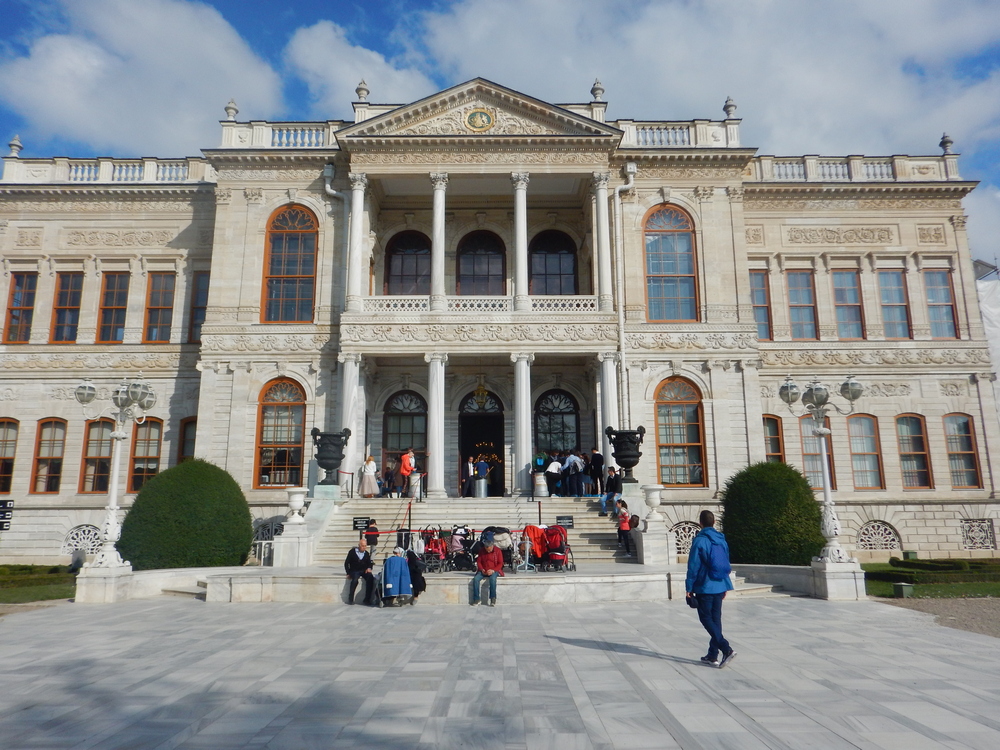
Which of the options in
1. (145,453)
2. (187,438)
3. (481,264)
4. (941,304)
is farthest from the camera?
(481,264)

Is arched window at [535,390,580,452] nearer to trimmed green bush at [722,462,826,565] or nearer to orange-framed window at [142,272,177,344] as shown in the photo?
trimmed green bush at [722,462,826,565]

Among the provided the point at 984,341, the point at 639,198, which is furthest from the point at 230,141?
the point at 984,341

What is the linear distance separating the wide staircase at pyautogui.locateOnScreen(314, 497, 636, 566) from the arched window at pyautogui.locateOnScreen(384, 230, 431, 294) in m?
9.31

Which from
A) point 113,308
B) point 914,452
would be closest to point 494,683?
point 914,452

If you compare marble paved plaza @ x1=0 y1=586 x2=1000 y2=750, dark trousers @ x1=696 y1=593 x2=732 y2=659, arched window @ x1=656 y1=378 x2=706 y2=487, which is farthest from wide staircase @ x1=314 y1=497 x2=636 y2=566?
dark trousers @ x1=696 y1=593 x2=732 y2=659

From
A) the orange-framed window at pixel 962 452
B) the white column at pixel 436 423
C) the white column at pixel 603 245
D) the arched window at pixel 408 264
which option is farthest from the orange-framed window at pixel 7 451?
the orange-framed window at pixel 962 452

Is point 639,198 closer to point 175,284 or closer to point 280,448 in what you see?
point 280,448

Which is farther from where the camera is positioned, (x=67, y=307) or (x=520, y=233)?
(x=67, y=307)

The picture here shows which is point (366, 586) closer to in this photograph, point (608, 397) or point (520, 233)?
point (608, 397)

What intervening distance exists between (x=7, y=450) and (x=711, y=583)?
26.8m

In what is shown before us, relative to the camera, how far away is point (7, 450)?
2517 cm

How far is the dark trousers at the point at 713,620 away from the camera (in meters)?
7.61

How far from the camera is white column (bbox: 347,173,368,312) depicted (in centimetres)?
2339

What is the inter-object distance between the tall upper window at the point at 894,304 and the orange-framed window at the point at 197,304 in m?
25.9
